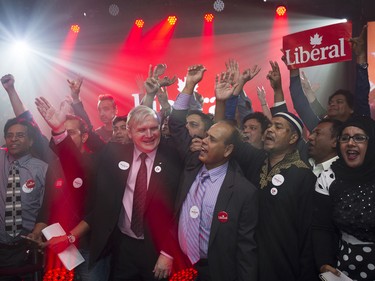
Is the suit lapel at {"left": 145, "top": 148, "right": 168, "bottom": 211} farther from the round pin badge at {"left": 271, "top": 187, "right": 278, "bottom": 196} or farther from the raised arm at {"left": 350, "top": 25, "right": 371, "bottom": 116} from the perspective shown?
the raised arm at {"left": 350, "top": 25, "right": 371, "bottom": 116}

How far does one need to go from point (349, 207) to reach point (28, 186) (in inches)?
110

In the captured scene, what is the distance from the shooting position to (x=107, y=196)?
3.51 metres

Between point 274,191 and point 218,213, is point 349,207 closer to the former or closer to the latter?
point 274,191

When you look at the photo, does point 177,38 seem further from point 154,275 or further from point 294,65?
point 154,275

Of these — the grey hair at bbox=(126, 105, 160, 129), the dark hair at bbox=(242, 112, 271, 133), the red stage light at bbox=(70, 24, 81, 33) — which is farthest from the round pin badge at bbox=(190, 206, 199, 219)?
the red stage light at bbox=(70, 24, 81, 33)

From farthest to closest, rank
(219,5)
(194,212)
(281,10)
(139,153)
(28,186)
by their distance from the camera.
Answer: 1. (219,5)
2. (281,10)
3. (28,186)
4. (139,153)
5. (194,212)

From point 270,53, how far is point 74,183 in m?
4.83

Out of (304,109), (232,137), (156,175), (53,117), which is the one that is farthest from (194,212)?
(304,109)

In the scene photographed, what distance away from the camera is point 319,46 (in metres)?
4.87

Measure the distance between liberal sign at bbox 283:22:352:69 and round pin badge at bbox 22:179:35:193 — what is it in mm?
2831

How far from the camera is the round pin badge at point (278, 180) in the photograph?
3.32 metres

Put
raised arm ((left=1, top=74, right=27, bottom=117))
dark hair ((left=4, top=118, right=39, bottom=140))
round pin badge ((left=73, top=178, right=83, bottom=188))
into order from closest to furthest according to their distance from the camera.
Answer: round pin badge ((left=73, top=178, right=83, bottom=188)) → dark hair ((left=4, top=118, right=39, bottom=140)) → raised arm ((left=1, top=74, right=27, bottom=117))

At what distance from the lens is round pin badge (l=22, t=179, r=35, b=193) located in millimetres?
4199

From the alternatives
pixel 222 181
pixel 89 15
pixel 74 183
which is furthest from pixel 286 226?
pixel 89 15
